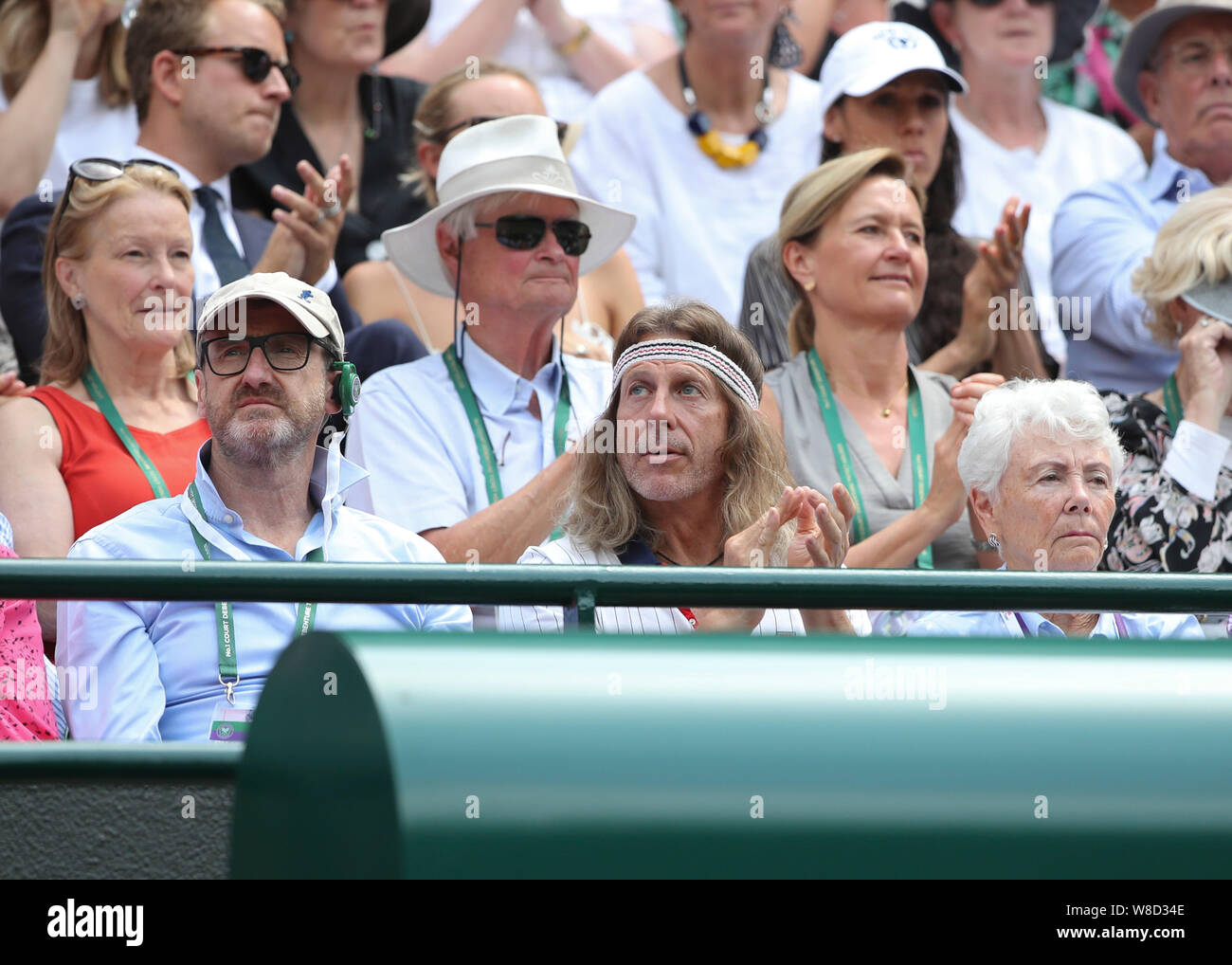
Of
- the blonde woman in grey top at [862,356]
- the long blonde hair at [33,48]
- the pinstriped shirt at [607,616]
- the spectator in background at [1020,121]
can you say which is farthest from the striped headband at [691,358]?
the spectator in background at [1020,121]

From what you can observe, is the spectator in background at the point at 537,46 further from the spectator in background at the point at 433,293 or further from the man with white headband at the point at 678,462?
the man with white headband at the point at 678,462

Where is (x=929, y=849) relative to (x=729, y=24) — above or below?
below

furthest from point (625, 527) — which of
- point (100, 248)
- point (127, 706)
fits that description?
point (100, 248)

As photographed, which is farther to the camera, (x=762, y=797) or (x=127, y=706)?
(x=127, y=706)

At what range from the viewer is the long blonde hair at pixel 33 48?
546 cm

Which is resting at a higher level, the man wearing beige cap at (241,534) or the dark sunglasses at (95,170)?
the dark sunglasses at (95,170)

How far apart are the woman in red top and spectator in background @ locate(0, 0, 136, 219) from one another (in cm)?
79

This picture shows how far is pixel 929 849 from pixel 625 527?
1.84m

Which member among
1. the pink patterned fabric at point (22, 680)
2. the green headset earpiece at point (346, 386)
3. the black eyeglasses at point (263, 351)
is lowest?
the pink patterned fabric at point (22, 680)

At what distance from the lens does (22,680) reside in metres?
3.41

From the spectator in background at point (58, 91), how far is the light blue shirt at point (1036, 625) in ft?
9.55

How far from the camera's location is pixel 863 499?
15.1 ft

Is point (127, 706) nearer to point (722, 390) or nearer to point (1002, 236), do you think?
point (722, 390)
